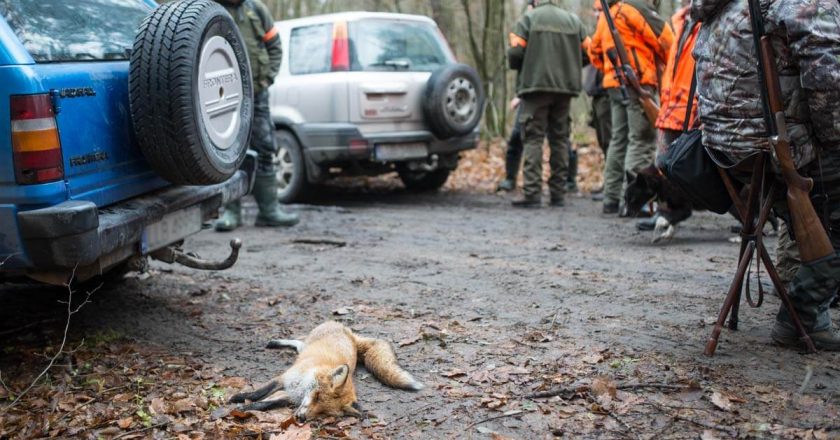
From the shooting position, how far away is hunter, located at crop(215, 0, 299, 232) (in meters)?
7.25

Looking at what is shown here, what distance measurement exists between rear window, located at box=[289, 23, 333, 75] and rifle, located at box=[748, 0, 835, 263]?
6050 millimetres

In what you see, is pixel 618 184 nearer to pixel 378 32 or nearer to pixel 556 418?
pixel 378 32

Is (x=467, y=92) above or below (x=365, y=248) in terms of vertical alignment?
above

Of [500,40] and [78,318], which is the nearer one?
[78,318]

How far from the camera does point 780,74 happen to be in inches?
141

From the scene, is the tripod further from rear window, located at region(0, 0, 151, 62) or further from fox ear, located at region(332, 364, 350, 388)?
rear window, located at region(0, 0, 151, 62)

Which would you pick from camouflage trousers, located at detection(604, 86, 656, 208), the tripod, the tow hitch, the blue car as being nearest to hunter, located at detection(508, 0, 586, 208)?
camouflage trousers, located at detection(604, 86, 656, 208)

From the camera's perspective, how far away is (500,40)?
1398cm

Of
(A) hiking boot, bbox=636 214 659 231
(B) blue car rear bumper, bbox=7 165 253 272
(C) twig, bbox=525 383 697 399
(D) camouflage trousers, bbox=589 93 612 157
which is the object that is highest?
(D) camouflage trousers, bbox=589 93 612 157

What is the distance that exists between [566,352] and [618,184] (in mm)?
4530

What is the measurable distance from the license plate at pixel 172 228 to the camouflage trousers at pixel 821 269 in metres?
3.14

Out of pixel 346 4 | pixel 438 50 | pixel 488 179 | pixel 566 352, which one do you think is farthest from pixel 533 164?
pixel 346 4

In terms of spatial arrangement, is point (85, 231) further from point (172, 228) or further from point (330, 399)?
point (330, 399)

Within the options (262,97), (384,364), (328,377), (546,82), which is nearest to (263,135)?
(262,97)
